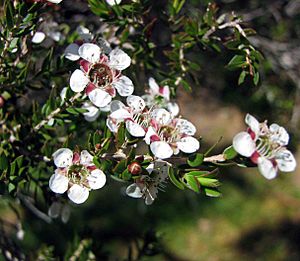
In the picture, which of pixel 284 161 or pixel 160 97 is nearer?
pixel 284 161

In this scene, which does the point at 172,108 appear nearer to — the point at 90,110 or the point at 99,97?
the point at 90,110

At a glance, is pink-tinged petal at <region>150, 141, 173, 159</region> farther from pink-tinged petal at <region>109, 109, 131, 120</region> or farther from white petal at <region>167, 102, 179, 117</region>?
white petal at <region>167, 102, 179, 117</region>

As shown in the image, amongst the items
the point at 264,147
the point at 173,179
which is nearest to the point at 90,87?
the point at 173,179

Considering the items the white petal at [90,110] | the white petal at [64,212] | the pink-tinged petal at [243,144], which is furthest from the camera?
the white petal at [64,212]

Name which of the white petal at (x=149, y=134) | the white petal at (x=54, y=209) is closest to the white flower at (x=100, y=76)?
the white petal at (x=149, y=134)

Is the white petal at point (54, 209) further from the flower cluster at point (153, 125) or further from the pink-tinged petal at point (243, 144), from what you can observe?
the pink-tinged petal at point (243, 144)

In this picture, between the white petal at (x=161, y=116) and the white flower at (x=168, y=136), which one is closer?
the white flower at (x=168, y=136)

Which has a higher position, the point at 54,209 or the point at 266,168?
the point at 266,168
